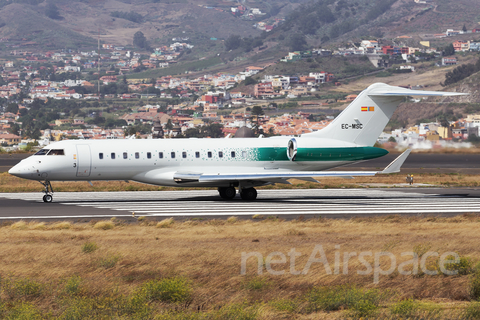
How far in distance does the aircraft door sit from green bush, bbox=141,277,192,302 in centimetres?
1983

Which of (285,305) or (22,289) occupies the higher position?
(22,289)

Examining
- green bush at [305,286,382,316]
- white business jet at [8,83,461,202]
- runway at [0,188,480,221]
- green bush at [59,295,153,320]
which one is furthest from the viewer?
white business jet at [8,83,461,202]

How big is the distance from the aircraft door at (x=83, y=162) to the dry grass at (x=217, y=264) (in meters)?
8.81

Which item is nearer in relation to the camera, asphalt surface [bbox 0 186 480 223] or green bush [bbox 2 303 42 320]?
green bush [bbox 2 303 42 320]

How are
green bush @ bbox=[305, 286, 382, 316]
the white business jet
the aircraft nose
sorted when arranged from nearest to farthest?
green bush @ bbox=[305, 286, 382, 316] → the aircraft nose → the white business jet

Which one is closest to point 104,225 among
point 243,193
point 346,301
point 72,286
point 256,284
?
point 72,286

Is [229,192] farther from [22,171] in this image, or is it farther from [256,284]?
[256,284]

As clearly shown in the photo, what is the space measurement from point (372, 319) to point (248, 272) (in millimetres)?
3902

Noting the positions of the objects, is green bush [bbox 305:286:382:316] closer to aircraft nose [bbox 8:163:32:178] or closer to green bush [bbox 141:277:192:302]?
green bush [bbox 141:277:192:302]

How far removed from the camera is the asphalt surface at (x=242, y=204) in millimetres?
26422

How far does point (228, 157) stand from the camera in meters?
32.9

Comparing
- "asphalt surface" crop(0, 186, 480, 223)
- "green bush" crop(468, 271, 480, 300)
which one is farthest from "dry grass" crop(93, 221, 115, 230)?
"green bush" crop(468, 271, 480, 300)

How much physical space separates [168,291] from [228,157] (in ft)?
68.6

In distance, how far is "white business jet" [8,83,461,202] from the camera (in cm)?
3112
